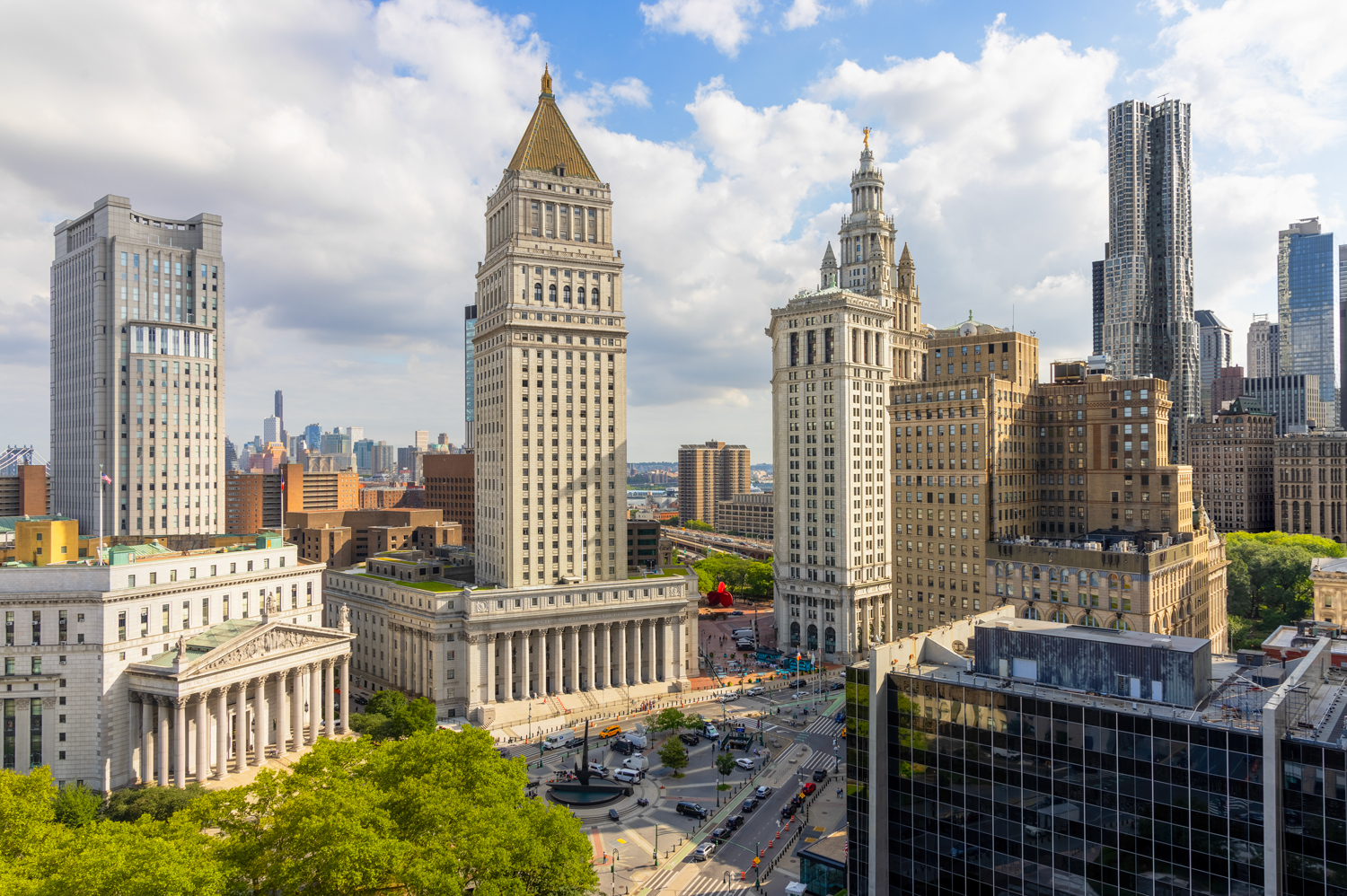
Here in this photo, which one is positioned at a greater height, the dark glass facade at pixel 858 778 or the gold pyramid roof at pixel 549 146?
the gold pyramid roof at pixel 549 146

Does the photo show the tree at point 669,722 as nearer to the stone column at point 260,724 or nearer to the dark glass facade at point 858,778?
the stone column at point 260,724

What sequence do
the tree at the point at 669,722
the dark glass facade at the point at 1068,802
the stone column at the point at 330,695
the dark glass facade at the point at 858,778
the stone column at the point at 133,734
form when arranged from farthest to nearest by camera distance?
the tree at the point at 669,722, the stone column at the point at 330,695, the stone column at the point at 133,734, the dark glass facade at the point at 858,778, the dark glass facade at the point at 1068,802

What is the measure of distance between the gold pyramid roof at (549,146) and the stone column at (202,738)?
110009 mm

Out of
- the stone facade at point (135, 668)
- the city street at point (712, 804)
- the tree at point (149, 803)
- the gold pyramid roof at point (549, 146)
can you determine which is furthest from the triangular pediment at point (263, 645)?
the gold pyramid roof at point (549, 146)

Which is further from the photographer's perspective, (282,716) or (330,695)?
(330,695)

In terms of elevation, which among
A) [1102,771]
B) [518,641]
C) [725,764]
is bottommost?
[725,764]

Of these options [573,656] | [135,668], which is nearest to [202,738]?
[135,668]

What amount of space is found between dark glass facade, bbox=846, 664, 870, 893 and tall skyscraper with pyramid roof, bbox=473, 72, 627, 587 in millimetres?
98798

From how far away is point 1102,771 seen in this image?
55.8 metres

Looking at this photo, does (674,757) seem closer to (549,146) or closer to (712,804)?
(712,804)

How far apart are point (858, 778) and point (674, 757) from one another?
51.6m

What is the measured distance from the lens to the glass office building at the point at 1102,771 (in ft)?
163

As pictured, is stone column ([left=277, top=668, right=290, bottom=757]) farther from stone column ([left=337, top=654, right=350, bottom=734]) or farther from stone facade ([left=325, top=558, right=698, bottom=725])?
stone facade ([left=325, top=558, right=698, bottom=725])

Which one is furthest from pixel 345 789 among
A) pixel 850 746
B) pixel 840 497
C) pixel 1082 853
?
pixel 840 497
